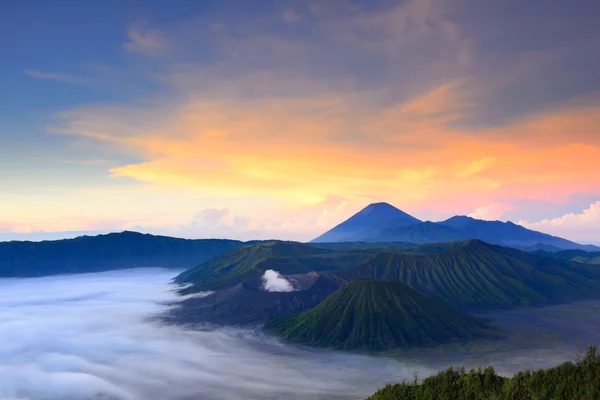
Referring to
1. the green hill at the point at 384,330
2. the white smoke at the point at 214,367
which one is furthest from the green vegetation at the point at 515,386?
the green hill at the point at 384,330

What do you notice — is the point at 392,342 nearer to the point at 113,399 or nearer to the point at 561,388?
the point at 113,399

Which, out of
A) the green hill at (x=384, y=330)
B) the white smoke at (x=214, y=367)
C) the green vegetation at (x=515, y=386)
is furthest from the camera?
the green hill at (x=384, y=330)

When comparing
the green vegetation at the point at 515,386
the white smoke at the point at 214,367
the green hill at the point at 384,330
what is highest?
the green vegetation at the point at 515,386

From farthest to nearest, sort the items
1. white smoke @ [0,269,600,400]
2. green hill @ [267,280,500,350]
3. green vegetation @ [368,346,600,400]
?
green hill @ [267,280,500,350] → white smoke @ [0,269,600,400] → green vegetation @ [368,346,600,400]

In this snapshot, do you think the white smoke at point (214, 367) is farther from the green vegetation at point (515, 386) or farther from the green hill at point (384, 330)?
the green vegetation at point (515, 386)

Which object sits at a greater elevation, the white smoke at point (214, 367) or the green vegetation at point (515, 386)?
the green vegetation at point (515, 386)

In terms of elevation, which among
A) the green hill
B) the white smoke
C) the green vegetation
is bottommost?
the white smoke

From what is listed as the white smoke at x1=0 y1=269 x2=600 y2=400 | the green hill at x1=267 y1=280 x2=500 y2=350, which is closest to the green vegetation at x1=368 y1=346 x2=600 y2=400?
the white smoke at x1=0 y1=269 x2=600 y2=400

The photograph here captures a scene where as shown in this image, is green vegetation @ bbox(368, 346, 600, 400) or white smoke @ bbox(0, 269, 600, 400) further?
white smoke @ bbox(0, 269, 600, 400)

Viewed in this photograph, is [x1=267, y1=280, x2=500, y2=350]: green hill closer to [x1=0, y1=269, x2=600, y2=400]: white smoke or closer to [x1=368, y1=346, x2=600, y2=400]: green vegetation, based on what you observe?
[x1=0, y1=269, x2=600, y2=400]: white smoke
